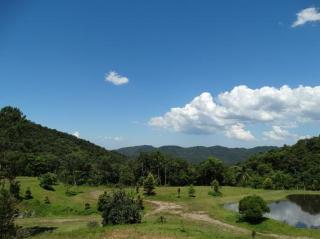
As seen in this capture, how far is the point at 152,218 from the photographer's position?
59438mm

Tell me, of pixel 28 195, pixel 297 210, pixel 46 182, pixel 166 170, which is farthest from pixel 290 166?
pixel 28 195

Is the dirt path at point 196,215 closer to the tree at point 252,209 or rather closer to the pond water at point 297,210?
the tree at point 252,209

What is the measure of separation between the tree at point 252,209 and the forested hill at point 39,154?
35545 millimetres

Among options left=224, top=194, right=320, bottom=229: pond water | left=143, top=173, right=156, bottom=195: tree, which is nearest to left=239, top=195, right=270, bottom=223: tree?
left=224, top=194, right=320, bottom=229: pond water

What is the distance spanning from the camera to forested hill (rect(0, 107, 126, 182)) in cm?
6069

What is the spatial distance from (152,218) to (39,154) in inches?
3242

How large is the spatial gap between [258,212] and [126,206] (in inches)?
812

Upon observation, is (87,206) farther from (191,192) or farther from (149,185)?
(191,192)

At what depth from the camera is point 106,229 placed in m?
43.6

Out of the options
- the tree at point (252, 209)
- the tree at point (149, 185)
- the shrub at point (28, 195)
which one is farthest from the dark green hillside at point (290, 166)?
the shrub at point (28, 195)

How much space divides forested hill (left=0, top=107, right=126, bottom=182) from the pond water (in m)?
42.8

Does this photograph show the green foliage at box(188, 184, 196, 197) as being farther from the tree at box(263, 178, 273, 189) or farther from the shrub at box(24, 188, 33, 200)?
the shrub at box(24, 188, 33, 200)

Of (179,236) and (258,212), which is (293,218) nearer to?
(258,212)

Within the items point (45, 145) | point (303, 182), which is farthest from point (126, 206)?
point (45, 145)
